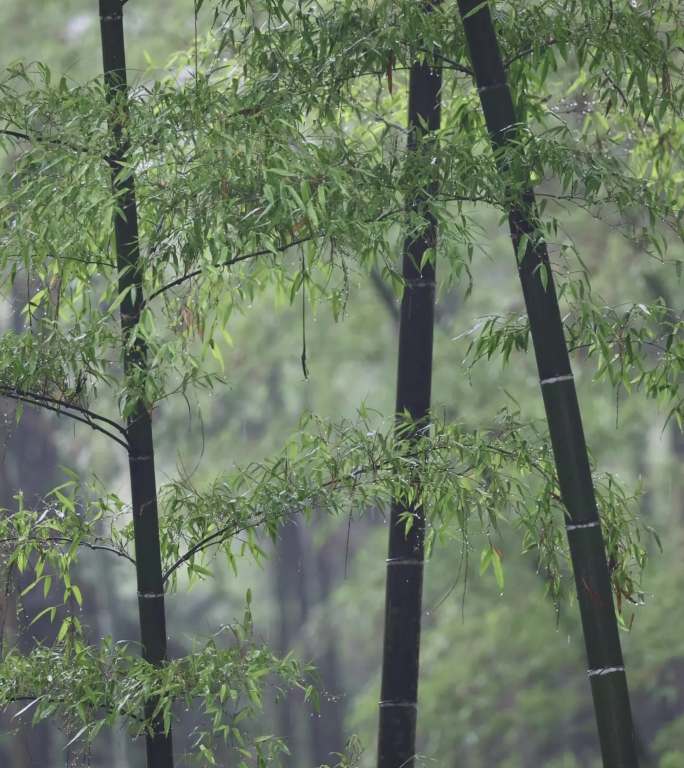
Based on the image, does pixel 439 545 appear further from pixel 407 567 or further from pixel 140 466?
pixel 140 466

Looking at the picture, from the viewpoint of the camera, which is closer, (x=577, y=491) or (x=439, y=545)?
(x=577, y=491)

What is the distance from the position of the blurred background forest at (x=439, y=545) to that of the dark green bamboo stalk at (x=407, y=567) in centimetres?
288

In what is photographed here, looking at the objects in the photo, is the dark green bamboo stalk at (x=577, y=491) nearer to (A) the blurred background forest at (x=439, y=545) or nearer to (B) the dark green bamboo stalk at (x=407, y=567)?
(B) the dark green bamboo stalk at (x=407, y=567)

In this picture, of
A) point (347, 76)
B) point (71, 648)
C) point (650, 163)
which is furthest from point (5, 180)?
point (650, 163)

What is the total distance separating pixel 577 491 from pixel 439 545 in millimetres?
6115

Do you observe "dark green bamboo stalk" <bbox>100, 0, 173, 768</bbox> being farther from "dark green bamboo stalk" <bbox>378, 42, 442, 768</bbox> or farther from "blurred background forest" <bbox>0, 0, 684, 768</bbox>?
"blurred background forest" <bbox>0, 0, 684, 768</bbox>

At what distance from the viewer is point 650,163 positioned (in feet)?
14.9

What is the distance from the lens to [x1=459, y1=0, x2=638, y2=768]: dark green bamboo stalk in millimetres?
2635

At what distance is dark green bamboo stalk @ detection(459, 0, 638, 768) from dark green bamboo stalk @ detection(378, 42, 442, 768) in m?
0.46

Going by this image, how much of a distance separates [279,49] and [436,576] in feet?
23.8

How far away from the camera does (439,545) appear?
871 centimetres

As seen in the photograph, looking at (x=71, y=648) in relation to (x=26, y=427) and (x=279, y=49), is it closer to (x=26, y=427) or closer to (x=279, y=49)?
(x=279, y=49)

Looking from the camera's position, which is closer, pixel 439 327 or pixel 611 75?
pixel 611 75

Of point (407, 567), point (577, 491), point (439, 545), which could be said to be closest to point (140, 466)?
point (407, 567)
